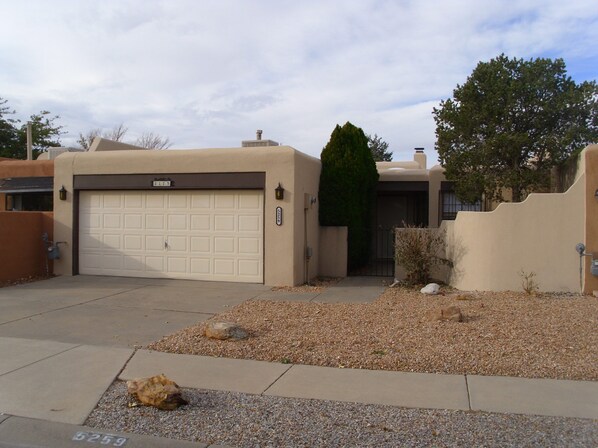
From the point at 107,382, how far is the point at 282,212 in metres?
7.52

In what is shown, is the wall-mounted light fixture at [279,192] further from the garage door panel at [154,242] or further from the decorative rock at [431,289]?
the decorative rock at [431,289]

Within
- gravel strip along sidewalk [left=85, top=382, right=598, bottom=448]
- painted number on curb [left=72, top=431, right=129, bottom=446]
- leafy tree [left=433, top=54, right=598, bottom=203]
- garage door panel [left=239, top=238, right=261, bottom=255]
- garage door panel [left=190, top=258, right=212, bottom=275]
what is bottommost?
painted number on curb [left=72, top=431, right=129, bottom=446]

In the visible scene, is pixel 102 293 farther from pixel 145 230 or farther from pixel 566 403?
pixel 566 403

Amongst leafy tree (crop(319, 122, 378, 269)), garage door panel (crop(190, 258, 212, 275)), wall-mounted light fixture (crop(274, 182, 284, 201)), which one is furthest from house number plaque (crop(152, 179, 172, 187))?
leafy tree (crop(319, 122, 378, 269))

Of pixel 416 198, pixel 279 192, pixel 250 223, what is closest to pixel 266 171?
pixel 279 192

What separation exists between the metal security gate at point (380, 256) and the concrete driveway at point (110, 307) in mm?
4393

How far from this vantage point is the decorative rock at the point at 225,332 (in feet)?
26.9

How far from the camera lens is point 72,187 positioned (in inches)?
605

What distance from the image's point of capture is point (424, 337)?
8164 mm

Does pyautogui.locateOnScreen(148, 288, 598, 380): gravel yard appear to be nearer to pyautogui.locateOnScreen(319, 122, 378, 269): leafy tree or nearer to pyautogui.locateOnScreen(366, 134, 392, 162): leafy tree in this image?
pyautogui.locateOnScreen(319, 122, 378, 269): leafy tree

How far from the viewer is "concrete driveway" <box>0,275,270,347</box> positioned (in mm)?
8836

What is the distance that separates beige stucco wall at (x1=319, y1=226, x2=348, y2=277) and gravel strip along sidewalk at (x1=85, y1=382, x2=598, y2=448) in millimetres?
9957

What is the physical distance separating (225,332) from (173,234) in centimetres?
677

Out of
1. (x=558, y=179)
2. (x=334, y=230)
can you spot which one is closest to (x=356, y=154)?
(x=334, y=230)
